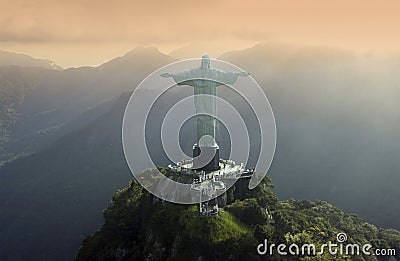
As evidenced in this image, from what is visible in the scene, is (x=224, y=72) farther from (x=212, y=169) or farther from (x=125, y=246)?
(x=125, y=246)

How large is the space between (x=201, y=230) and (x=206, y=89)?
53.0 feet

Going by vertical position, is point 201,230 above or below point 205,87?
below

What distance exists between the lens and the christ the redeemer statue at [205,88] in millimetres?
44531

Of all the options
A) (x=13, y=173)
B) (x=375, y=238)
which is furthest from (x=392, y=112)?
(x=13, y=173)

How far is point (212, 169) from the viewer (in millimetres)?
46469

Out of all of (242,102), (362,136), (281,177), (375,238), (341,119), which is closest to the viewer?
(375,238)

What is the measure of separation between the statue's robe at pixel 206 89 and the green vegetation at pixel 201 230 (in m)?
7.19

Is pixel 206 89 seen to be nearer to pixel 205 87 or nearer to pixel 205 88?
pixel 205 88

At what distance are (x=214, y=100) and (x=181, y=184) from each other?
10.4m
